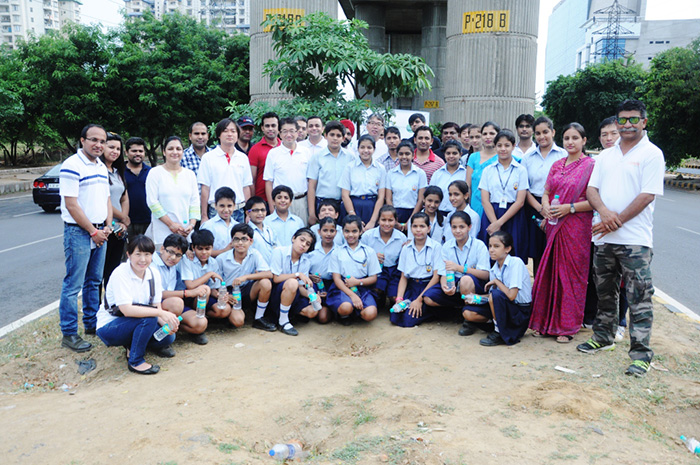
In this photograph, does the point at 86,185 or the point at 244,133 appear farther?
the point at 244,133

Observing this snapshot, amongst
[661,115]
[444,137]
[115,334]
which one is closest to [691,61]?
[661,115]

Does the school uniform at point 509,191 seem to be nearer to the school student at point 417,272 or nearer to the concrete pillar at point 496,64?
the school student at point 417,272

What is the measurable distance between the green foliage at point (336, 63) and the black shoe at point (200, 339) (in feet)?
11.6

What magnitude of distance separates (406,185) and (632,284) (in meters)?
2.57

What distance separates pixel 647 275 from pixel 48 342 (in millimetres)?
5017

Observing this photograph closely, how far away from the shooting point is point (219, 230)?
5609 mm

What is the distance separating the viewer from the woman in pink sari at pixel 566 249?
487 centimetres

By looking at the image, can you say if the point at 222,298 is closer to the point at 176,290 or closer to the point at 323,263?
the point at 176,290

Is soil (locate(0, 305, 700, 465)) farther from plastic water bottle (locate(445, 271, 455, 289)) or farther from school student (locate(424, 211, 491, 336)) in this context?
plastic water bottle (locate(445, 271, 455, 289))

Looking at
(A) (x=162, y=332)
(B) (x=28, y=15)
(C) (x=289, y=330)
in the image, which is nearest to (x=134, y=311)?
(A) (x=162, y=332)

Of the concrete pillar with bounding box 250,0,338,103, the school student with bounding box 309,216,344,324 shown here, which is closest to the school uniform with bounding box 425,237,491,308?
the school student with bounding box 309,216,344,324

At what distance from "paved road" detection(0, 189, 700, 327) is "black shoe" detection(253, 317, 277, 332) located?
268 cm

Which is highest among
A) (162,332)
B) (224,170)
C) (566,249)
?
(224,170)

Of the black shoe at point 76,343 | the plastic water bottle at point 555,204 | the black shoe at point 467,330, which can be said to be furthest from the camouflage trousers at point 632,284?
the black shoe at point 76,343
